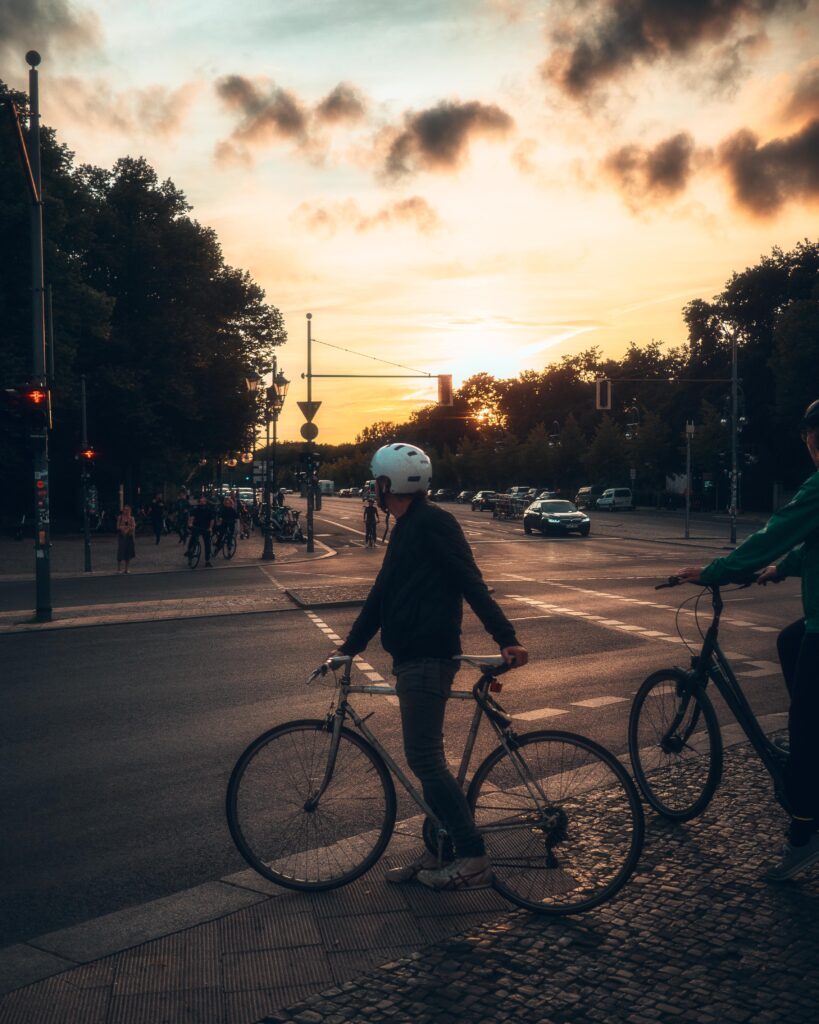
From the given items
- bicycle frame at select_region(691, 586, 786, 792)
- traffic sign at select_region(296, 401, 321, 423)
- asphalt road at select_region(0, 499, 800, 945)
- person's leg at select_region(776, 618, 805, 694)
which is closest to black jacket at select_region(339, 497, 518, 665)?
asphalt road at select_region(0, 499, 800, 945)

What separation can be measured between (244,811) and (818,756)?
229 cm

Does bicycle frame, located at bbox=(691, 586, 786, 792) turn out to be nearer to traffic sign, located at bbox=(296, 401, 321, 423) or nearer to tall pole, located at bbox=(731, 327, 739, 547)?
traffic sign, located at bbox=(296, 401, 321, 423)

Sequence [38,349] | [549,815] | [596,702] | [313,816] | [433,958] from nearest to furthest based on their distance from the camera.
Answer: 1. [433,958]
2. [549,815]
3. [313,816]
4. [596,702]
5. [38,349]

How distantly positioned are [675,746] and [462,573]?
6.09ft

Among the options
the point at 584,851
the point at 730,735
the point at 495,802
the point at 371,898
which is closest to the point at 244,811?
the point at 371,898

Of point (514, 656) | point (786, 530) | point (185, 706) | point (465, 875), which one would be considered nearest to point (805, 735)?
point (786, 530)

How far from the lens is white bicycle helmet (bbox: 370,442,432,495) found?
441 centimetres

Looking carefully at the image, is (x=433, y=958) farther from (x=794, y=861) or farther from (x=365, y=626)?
(x=794, y=861)

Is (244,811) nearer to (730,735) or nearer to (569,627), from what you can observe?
(730,735)

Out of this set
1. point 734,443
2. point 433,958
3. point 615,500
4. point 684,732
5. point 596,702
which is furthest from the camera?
point 615,500

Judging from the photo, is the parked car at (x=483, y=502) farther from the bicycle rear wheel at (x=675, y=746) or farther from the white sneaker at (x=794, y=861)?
the white sneaker at (x=794, y=861)

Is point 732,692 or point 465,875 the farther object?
point 732,692

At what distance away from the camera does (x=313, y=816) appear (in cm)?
464

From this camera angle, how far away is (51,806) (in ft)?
19.9
